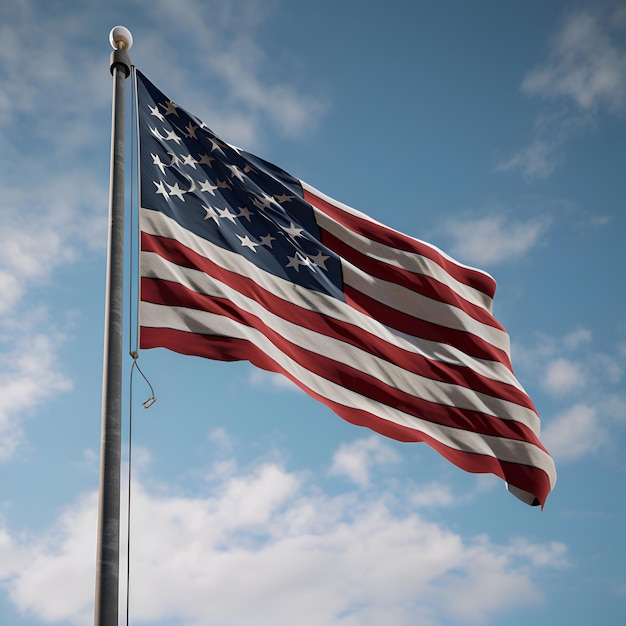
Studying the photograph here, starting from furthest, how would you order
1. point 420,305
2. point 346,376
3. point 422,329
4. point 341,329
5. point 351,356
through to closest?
point 420,305 → point 422,329 → point 341,329 → point 351,356 → point 346,376

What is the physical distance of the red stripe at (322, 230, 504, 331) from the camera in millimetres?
12797

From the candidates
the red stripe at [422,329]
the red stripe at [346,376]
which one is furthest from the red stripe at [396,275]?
the red stripe at [346,376]

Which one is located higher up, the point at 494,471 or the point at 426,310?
the point at 426,310

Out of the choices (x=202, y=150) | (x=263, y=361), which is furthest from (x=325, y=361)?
(x=202, y=150)

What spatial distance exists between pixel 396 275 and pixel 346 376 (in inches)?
100

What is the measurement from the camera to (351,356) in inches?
441

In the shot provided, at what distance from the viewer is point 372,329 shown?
466 inches

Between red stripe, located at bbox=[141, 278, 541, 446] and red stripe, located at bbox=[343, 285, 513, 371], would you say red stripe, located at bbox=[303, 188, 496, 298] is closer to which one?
red stripe, located at bbox=[343, 285, 513, 371]

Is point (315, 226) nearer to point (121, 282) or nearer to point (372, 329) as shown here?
point (372, 329)

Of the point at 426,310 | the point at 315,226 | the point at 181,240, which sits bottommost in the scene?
the point at 181,240

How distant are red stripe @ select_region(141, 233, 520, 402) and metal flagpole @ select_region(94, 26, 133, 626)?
2.35 feet

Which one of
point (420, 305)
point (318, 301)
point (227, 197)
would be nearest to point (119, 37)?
point (227, 197)

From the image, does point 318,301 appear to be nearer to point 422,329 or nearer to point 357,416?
point 357,416

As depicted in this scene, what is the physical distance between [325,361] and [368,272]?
240 centimetres
